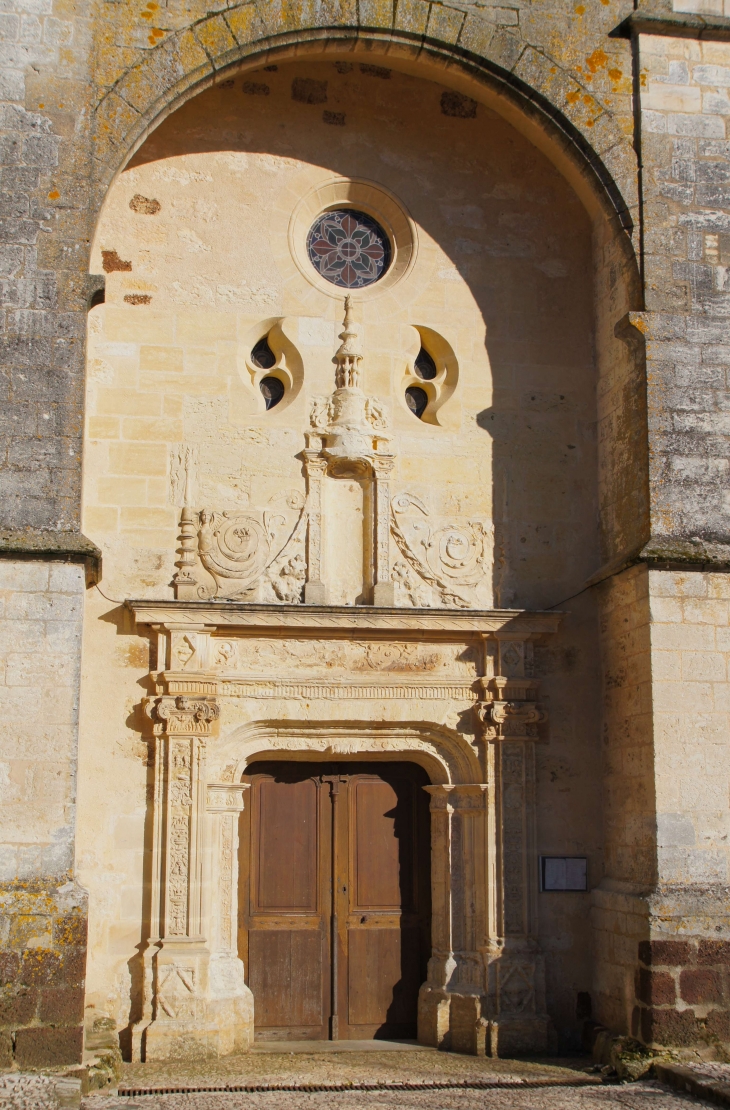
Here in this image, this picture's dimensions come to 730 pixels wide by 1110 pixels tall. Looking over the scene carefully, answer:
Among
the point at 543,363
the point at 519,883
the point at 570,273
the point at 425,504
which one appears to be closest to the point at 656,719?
the point at 519,883

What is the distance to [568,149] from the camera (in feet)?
25.2

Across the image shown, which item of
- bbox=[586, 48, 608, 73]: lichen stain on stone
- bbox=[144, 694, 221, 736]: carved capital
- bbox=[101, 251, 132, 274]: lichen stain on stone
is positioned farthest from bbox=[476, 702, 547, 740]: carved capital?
bbox=[586, 48, 608, 73]: lichen stain on stone

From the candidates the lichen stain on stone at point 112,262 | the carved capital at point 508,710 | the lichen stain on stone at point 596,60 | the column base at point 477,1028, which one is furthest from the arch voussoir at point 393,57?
the column base at point 477,1028

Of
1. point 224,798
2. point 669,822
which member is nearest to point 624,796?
point 669,822

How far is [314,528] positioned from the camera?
7.74 metres

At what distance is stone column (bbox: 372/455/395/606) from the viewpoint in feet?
25.2

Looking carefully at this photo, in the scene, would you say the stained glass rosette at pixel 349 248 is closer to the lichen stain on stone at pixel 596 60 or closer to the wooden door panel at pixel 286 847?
the lichen stain on stone at pixel 596 60

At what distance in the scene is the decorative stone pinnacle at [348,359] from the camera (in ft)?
26.0

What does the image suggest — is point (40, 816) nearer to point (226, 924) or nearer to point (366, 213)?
point (226, 924)

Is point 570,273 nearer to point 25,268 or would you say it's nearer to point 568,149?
point 568,149

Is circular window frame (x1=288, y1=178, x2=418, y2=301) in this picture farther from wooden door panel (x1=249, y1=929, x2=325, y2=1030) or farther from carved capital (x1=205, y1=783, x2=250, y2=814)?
wooden door panel (x1=249, y1=929, x2=325, y2=1030)

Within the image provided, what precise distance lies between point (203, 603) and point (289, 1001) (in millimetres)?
2414

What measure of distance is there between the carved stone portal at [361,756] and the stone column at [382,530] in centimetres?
20

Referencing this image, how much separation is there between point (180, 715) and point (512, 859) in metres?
2.13
